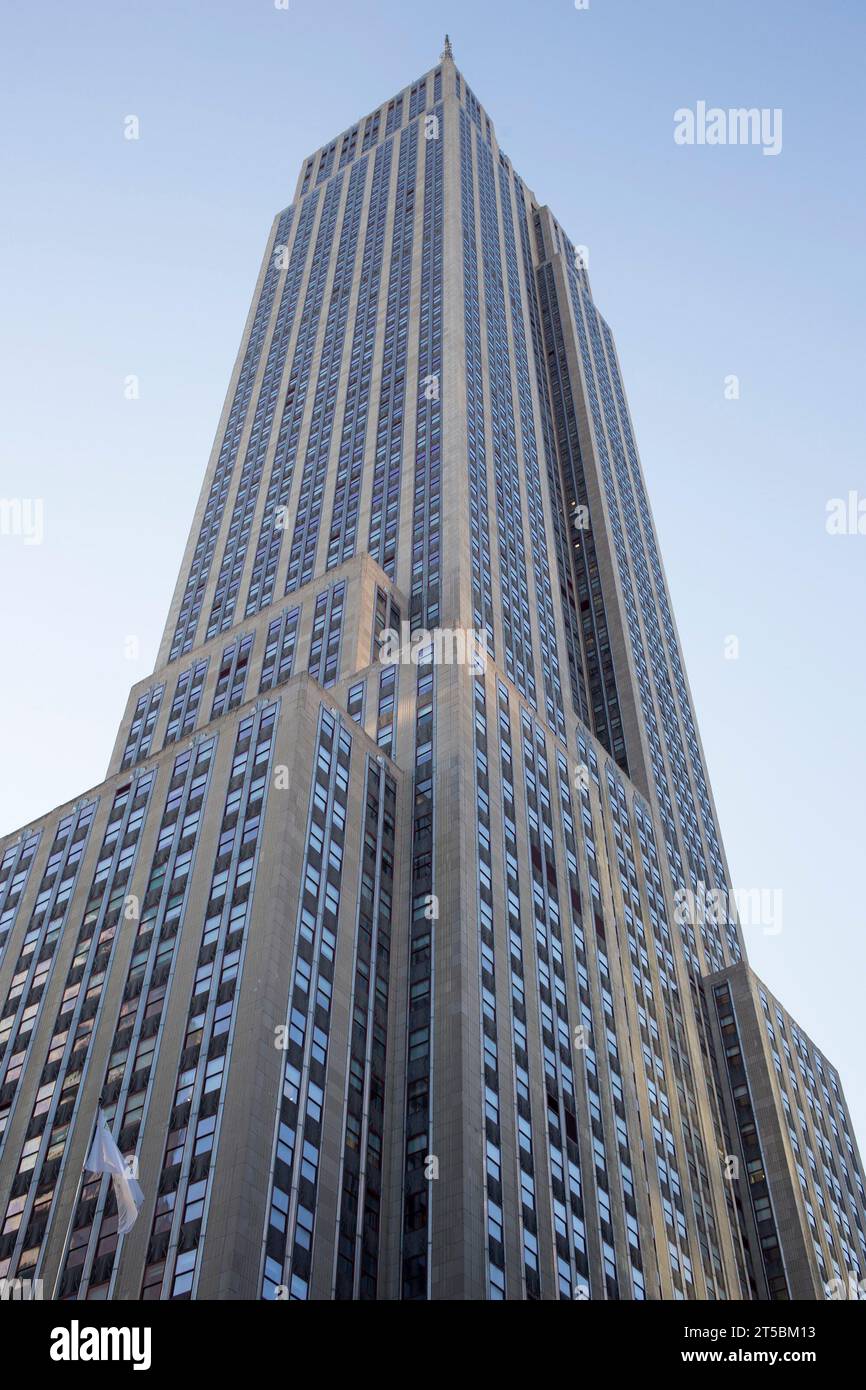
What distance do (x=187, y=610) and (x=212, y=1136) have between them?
Result: 78129 millimetres

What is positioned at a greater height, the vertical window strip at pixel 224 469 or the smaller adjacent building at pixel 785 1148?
the vertical window strip at pixel 224 469

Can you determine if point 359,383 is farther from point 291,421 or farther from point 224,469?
point 224,469

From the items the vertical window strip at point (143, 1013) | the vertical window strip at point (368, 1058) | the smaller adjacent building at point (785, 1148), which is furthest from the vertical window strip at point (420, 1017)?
the smaller adjacent building at point (785, 1148)

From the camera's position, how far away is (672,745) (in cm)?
14700

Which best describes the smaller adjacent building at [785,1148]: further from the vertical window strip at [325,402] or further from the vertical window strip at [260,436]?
the vertical window strip at [260,436]

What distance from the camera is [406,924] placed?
273ft

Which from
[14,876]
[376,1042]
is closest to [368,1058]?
[376,1042]

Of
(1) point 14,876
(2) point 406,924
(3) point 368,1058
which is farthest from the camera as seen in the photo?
(1) point 14,876

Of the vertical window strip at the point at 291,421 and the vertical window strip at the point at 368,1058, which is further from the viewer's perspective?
the vertical window strip at the point at 291,421

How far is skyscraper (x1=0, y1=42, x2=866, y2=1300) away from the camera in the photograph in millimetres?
66688

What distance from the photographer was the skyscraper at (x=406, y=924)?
6669cm

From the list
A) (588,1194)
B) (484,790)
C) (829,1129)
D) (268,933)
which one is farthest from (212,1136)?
(829,1129)

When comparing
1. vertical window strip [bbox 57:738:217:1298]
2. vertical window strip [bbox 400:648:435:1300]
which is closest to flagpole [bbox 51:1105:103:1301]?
vertical window strip [bbox 57:738:217:1298]

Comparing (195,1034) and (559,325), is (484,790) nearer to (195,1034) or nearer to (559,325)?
(195,1034)
